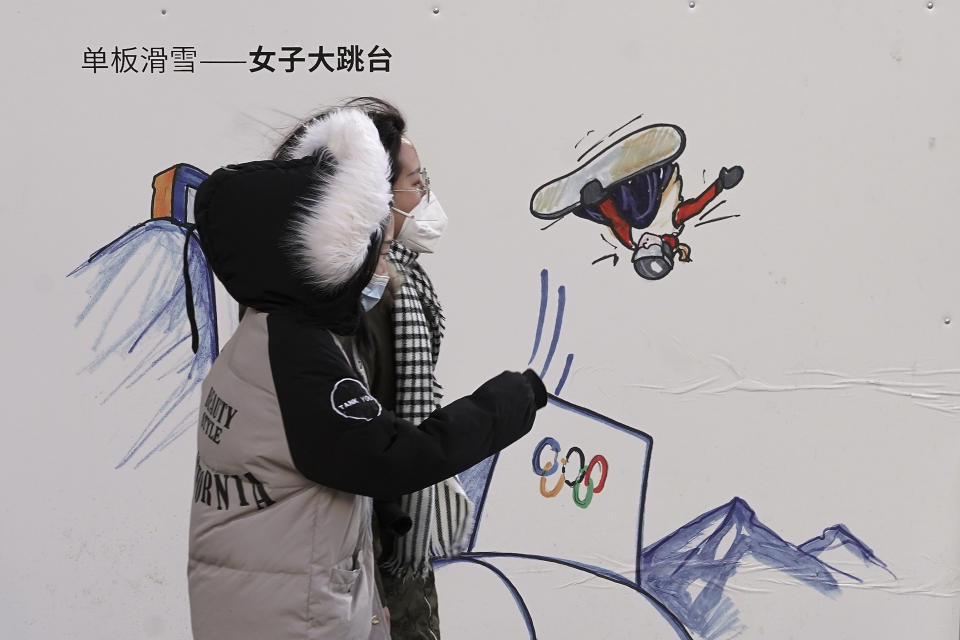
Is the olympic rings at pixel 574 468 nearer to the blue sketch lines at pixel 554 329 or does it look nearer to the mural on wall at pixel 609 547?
the mural on wall at pixel 609 547

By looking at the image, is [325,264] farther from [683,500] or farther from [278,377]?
[683,500]

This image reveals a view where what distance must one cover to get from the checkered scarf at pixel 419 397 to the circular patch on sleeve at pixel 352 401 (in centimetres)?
31

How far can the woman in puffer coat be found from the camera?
57.1 inches

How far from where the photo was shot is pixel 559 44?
2.56 meters

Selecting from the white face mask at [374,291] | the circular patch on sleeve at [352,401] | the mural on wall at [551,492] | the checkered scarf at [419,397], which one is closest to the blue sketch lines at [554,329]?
the mural on wall at [551,492]

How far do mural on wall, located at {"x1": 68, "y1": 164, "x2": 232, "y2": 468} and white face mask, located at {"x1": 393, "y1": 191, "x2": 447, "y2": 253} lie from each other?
0.88 meters

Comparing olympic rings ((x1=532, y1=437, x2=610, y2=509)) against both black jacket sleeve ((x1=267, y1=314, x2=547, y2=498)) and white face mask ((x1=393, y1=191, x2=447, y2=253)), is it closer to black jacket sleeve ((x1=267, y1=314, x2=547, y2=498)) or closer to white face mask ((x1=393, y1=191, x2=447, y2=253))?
white face mask ((x1=393, y1=191, x2=447, y2=253))

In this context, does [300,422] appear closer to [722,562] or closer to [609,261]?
[609,261]

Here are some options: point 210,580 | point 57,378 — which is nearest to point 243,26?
point 57,378

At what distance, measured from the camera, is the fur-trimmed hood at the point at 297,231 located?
1.47 metres

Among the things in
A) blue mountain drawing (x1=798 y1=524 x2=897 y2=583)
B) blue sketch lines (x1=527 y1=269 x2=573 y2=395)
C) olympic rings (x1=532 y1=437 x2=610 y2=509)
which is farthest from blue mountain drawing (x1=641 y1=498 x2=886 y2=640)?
blue sketch lines (x1=527 y1=269 x2=573 y2=395)

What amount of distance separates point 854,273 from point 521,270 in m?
0.78

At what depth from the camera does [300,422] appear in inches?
56.7

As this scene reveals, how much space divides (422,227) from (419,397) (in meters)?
0.31
